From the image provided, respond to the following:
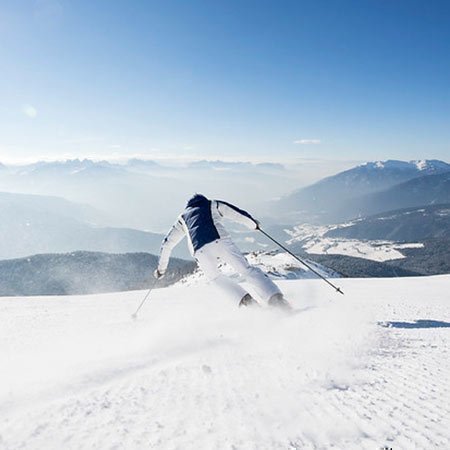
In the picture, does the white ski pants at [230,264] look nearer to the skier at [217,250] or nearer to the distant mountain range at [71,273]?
the skier at [217,250]

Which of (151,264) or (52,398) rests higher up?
(52,398)

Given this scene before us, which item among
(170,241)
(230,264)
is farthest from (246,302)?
(170,241)

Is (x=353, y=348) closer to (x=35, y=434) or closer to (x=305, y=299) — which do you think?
(x=35, y=434)

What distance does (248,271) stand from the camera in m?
7.68

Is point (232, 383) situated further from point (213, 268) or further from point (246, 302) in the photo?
point (213, 268)

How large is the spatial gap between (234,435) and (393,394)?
1.81 metres

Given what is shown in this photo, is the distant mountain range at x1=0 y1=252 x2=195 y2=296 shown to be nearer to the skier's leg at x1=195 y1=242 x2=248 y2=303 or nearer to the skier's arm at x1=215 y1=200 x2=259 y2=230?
the skier's arm at x1=215 y1=200 x2=259 y2=230

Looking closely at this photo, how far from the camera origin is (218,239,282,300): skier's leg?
749 centimetres

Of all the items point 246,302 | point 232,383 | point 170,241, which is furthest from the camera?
point 170,241

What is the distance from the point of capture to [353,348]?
531 cm

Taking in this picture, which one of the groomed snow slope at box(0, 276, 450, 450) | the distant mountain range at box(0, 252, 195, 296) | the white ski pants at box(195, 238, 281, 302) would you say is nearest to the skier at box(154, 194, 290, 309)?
the white ski pants at box(195, 238, 281, 302)

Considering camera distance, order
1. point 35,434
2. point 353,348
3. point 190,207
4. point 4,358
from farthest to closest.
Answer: point 190,207
point 4,358
point 353,348
point 35,434

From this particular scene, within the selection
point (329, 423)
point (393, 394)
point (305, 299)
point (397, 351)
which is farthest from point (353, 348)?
point (305, 299)

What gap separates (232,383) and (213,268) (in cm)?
388
